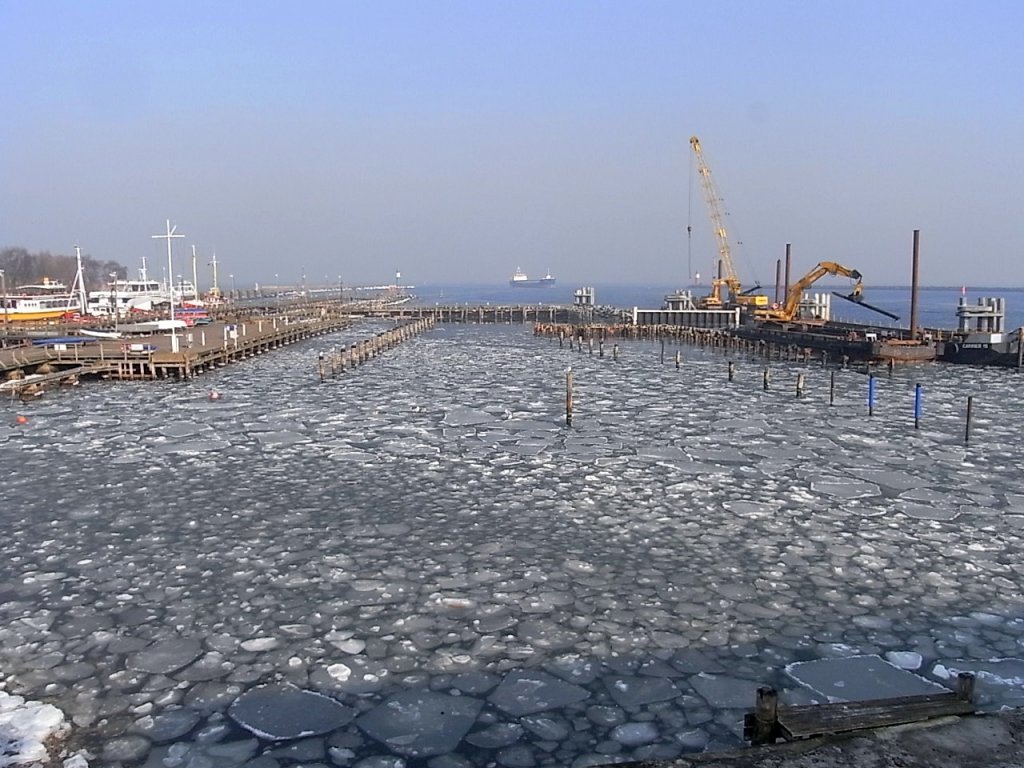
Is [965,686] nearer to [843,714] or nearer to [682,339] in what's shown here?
[843,714]

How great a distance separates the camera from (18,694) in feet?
26.6

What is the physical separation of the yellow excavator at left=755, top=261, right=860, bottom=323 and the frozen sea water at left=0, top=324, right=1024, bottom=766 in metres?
39.6

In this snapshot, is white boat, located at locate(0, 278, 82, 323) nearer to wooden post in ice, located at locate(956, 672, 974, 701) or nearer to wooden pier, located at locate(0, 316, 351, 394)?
wooden pier, located at locate(0, 316, 351, 394)

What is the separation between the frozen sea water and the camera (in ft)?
25.7

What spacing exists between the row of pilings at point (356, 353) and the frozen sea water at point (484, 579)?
1446 cm

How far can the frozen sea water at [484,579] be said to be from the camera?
7.85 meters

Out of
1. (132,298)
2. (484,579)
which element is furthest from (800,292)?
(132,298)

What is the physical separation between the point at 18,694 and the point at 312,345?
164ft

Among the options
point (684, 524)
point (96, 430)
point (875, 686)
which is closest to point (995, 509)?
point (684, 524)

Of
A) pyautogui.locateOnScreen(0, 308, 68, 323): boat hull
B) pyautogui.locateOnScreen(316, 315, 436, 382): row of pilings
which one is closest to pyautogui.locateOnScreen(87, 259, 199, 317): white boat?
pyautogui.locateOnScreen(0, 308, 68, 323): boat hull

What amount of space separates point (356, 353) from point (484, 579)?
3509cm

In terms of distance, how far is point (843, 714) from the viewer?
655 cm

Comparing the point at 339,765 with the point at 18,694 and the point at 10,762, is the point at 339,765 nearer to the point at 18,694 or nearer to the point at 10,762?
the point at 10,762

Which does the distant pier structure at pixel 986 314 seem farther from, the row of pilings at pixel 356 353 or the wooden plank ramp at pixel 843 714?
the wooden plank ramp at pixel 843 714
